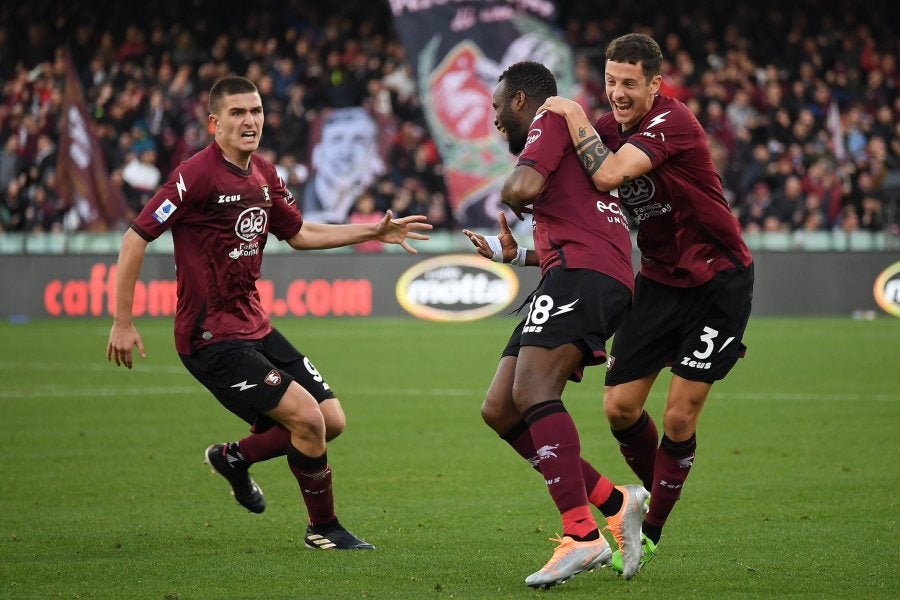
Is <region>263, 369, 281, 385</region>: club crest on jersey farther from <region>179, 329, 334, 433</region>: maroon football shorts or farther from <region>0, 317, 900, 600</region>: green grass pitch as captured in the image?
<region>0, 317, 900, 600</region>: green grass pitch

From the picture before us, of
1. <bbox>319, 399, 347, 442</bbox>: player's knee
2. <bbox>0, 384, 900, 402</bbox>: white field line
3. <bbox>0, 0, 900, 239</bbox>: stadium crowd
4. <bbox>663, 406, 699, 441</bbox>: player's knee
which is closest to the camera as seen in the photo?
<bbox>663, 406, 699, 441</bbox>: player's knee

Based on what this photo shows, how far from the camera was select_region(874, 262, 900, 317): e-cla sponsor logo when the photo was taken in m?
21.0

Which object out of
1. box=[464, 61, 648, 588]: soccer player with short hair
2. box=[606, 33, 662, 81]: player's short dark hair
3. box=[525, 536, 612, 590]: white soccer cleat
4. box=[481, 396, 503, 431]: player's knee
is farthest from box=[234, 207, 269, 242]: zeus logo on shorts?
box=[525, 536, 612, 590]: white soccer cleat

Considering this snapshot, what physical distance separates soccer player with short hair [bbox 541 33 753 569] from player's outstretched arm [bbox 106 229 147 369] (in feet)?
7.18

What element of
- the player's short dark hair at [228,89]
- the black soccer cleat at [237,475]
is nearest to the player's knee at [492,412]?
the black soccer cleat at [237,475]

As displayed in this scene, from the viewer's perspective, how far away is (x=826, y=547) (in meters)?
6.37

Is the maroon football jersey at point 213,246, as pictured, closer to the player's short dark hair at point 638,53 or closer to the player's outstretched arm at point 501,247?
the player's outstretched arm at point 501,247

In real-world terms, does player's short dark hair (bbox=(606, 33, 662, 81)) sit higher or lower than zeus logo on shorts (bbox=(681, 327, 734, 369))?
higher

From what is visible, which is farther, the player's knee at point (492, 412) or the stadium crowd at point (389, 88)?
the stadium crowd at point (389, 88)

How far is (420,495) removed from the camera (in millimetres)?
7988

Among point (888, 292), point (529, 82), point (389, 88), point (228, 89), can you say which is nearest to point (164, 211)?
point (228, 89)

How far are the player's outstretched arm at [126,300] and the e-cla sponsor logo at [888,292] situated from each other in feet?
54.6

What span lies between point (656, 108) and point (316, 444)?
7.40 feet

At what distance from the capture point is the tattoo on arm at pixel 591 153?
5.74m
